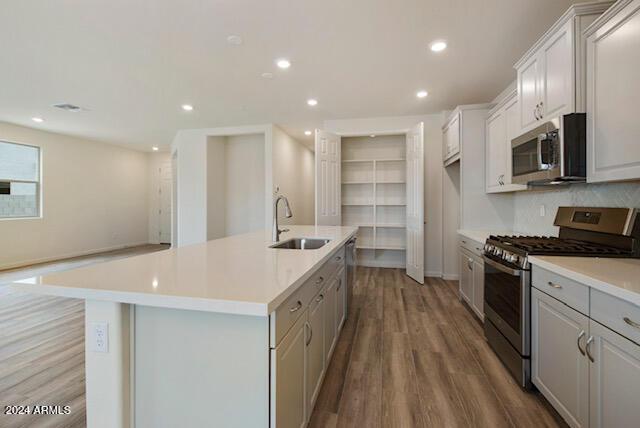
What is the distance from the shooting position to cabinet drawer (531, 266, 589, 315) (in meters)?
1.41

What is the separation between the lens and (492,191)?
11.1ft

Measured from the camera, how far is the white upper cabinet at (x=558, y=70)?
1804 millimetres

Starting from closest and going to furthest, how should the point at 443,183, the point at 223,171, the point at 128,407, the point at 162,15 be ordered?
the point at 128,407
the point at 162,15
the point at 443,183
the point at 223,171

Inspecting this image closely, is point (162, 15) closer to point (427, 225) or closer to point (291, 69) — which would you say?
point (291, 69)

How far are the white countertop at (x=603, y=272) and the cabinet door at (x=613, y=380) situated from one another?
0.20 meters

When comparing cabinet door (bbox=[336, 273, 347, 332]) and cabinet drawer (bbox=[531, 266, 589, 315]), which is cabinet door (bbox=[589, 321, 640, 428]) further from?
cabinet door (bbox=[336, 273, 347, 332])

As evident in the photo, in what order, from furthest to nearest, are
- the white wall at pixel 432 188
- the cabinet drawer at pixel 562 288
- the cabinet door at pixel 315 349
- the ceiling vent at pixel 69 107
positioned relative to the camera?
the white wall at pixel 432 188 < the ceiling vent at pixel 69 107 < the cabinet door at pixel 315 349 < the cabinet drawer at pixel 562 288

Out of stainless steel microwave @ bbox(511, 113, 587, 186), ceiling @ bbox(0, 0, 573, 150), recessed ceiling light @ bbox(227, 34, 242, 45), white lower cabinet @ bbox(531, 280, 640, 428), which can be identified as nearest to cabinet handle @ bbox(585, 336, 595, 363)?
white lower cabinet @ bbox(531, 280, 640, 428)

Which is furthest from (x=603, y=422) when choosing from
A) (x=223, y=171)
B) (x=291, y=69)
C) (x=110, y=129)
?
(x=110, y=129)

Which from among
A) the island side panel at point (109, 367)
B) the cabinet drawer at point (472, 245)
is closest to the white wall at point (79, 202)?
the island side panel at point (109, 367)

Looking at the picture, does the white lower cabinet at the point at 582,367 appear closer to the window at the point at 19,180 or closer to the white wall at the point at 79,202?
the white wall at the point at 79,202

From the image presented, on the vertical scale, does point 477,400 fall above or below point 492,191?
below

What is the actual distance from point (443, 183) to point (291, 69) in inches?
120

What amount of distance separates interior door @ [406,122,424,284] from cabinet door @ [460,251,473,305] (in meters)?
0.86
